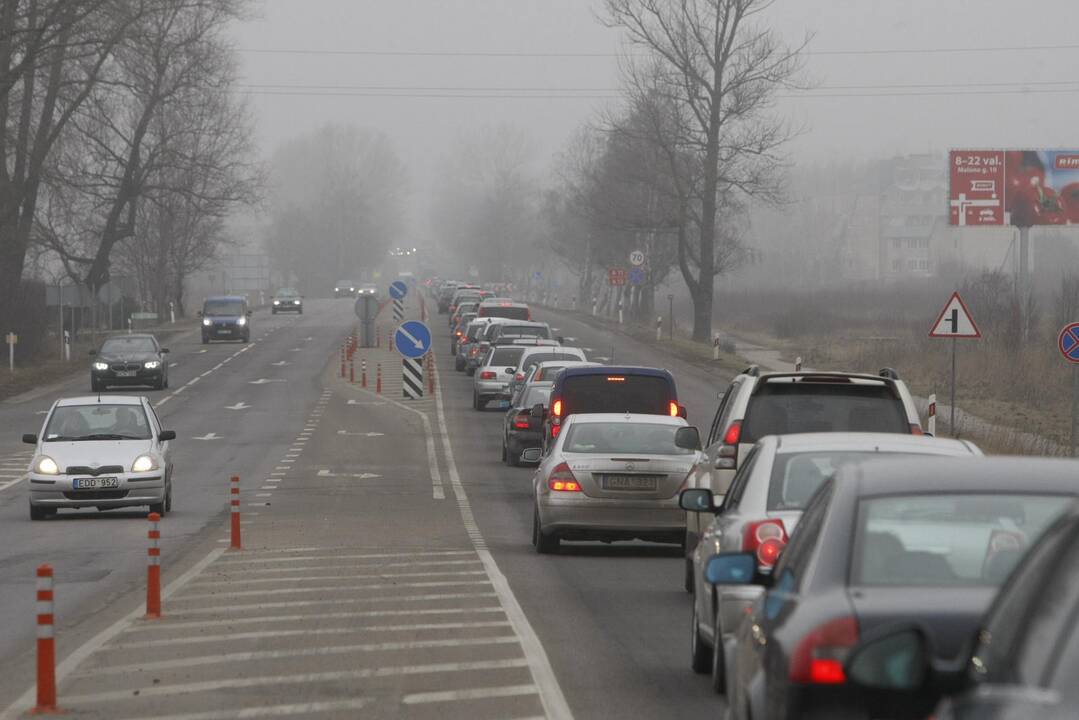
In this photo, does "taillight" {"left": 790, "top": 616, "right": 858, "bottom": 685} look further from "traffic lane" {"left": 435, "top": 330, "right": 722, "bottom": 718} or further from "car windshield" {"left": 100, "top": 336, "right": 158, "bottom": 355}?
"car windshield" {"left": 100, "top": 336, "right": 158, "bottom": 355}

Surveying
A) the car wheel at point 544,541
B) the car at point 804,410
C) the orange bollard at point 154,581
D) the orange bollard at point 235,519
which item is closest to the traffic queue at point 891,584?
the car at point 804,410

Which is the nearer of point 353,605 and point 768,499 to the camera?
point 768,499

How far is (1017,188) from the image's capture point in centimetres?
6262

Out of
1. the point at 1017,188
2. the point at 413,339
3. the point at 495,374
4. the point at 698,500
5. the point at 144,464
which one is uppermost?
the point at 1017,188

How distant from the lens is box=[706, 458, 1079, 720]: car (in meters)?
5.29

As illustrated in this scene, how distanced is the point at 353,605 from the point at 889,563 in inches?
336

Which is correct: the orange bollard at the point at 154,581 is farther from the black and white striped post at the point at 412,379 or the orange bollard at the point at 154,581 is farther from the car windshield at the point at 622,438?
the black and white striped post at the point at 412,379

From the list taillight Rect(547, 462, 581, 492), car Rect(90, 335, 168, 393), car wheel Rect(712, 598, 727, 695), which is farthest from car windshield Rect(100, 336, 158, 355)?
car wheel Rect(712, 598, 727, 695)

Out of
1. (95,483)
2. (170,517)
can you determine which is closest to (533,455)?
(170,517)

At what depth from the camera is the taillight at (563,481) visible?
18.0 metres

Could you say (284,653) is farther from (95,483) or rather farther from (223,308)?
(223,308)

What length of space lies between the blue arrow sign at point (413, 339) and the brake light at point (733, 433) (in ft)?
75.8

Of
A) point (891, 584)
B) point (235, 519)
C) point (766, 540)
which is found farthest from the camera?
point (235, 519)

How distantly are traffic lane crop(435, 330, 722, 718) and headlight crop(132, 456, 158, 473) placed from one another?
4143 mm
